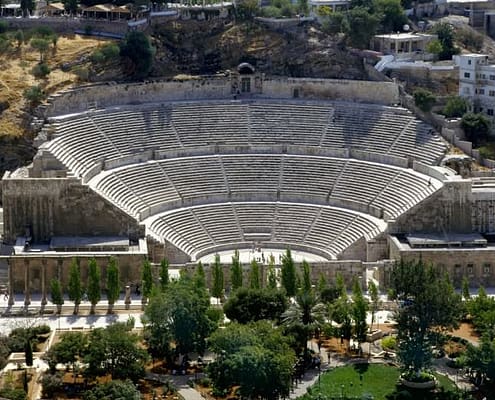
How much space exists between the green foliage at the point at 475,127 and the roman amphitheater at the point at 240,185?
82.7 inches

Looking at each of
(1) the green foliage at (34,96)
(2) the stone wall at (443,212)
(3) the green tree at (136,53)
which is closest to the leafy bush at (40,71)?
(1) the green foliage at (34,96)

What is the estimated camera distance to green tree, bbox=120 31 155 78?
93.4m

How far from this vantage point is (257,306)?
68562mm

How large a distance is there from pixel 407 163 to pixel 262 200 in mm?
7975

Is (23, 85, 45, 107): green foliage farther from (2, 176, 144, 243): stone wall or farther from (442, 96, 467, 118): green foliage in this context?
(442, 96, 467, 118): green foliage

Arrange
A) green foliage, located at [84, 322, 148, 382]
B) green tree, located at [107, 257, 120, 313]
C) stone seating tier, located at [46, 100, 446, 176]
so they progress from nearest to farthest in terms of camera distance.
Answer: green foliage, located at [84, 322, 148, 382] < green tree, located at [107, 257, 120, 313] < stone seating tier, located at [46, 100, 446, 176]

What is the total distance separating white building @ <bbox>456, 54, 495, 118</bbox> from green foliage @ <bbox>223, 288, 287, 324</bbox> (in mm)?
26351

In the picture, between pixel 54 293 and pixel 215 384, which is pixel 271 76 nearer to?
pixel 54 293

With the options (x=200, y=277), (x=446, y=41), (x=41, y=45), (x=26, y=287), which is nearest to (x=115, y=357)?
(x=200, y=277)

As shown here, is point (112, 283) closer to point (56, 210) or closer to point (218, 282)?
point (218, 282)

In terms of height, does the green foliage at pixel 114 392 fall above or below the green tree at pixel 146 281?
below

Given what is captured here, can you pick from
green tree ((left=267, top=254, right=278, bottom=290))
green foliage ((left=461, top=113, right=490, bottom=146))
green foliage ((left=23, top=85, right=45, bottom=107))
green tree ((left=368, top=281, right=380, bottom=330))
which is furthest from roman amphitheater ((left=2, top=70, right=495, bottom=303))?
green tree ((left=368, top=281, right=380, bottom=330))

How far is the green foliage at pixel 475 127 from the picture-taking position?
87.3m

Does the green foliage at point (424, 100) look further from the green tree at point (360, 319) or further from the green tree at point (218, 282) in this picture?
the green tree at point (360, 319)
